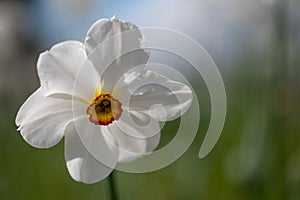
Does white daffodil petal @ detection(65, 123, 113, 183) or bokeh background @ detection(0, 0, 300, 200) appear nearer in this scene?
white daffodil petal @ detection(65, 123, 113, 183)

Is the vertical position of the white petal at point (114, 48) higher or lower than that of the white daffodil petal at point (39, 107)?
higher

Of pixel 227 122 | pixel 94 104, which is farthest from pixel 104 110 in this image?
pixel 227 122

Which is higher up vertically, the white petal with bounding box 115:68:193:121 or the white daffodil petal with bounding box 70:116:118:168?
the white petal with bounding box 115:68:193:121

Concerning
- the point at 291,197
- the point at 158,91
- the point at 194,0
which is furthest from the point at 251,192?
the point at 194,0

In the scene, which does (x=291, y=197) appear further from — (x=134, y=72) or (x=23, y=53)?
(x=23, y=53)

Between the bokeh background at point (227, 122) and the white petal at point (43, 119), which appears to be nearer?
the white petal at point (43, 119)
